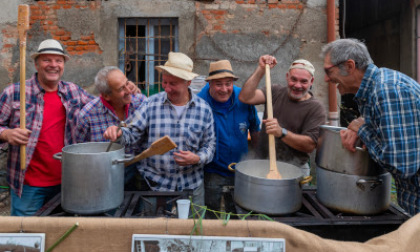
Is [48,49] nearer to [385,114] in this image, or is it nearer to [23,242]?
[23,242]

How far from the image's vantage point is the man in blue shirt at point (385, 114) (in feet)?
5.34

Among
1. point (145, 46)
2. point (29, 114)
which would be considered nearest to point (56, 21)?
point (145, 46)

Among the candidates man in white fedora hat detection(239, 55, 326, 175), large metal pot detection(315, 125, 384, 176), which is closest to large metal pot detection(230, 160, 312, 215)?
large metal pot detection(315, 125, 384, 176)

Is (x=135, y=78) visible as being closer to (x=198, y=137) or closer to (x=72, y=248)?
(x=198, y=137)

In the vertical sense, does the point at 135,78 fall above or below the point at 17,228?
above

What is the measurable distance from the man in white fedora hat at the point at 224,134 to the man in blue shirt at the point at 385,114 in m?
1.09

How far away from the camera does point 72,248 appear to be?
1.41 meters

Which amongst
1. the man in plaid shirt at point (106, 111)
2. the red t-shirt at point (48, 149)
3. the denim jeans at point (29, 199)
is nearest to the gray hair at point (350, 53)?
the man in plaid shirt at point (106, 111)

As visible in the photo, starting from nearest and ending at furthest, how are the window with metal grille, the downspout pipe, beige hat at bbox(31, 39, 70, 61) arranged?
beige hat at bbox(31, 39, 70, 61) < the downspout pipe < the window with metal grille

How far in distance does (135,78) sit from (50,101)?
265cm

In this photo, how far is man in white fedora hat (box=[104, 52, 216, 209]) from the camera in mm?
2393

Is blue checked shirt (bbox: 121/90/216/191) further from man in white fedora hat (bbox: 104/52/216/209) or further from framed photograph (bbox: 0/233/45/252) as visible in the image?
framed photograph (bbox: 0/233/45/252)

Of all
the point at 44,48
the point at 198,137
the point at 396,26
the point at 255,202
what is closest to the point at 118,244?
the point at 255,202

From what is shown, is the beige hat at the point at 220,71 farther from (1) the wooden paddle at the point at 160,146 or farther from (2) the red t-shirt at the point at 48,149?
(2) the red t-shirt at the point at 48,149
